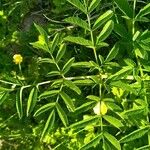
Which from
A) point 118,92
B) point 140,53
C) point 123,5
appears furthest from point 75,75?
point 123,5

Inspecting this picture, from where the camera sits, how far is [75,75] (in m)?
2.84

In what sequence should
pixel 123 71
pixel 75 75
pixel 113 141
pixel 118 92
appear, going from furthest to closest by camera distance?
1. pixel 75 75
2. pixel 118 92
3. pixel 123 71
4. pixel 113 141

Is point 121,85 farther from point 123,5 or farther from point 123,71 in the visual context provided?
point 123,5

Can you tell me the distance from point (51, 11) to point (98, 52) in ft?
1.59

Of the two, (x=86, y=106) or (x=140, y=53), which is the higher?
(x=140, y=53)

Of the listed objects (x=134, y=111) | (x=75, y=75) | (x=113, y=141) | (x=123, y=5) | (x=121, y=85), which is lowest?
(x=113, y=141)

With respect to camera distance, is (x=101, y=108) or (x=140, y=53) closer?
(x=101, y=108)

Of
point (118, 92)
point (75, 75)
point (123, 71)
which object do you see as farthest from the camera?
point (75, 75)

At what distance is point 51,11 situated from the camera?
311 cm

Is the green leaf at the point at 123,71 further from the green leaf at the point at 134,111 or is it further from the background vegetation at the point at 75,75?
the green leaf at the point at 134,111

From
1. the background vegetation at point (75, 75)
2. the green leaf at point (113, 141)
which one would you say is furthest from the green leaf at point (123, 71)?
the green leaf at point (113, 141)

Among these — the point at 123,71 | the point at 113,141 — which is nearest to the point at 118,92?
the point at 123,71

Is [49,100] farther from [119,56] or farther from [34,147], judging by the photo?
[119,56]

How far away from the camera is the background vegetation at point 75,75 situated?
6.80 ft
